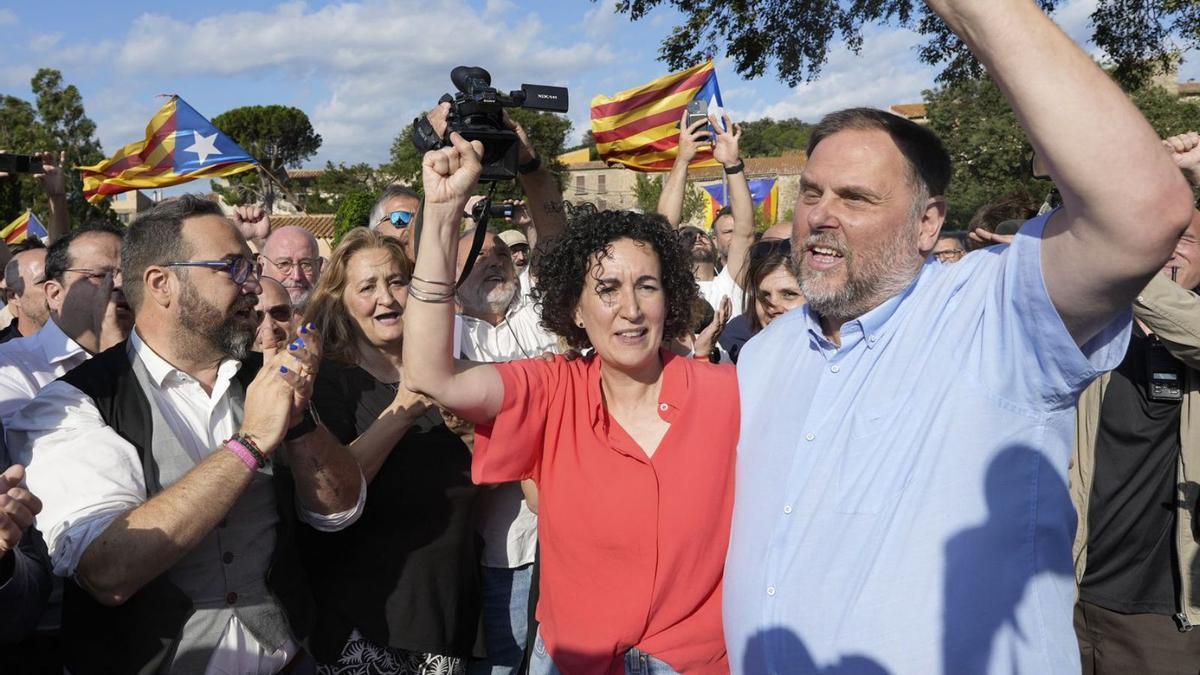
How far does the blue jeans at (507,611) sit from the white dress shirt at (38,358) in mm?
2115

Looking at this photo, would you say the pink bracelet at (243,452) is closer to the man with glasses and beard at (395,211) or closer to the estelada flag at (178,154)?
the man with glasses and beard at (395,211)

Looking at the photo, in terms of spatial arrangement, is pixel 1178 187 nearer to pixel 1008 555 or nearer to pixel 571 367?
pixel 1008 555

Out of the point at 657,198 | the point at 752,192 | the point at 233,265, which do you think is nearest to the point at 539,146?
the point at 657,198

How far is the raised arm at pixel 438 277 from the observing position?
2.54 meters

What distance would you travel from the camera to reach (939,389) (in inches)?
80.9

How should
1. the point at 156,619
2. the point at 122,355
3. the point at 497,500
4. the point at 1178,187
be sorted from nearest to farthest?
the point at 1178,187, the point at 156,619, the point at 122,355, the point at 497,500

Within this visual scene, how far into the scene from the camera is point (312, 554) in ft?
10.9

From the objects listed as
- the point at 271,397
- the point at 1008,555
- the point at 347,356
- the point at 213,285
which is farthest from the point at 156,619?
the point at 1008,555

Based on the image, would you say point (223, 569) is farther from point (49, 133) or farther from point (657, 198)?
point (49, 133)

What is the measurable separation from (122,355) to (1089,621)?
382 cm

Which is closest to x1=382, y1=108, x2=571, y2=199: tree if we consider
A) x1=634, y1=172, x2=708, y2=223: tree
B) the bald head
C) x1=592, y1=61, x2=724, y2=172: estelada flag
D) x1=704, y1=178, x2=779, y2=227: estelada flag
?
x1=634, y1=172, x2=708, y2=223: tree

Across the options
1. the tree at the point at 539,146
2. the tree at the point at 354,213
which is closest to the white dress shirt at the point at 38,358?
the tree at the point at 354,213

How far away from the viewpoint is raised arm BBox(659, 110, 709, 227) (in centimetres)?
518

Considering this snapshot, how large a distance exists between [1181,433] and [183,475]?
362 cm
